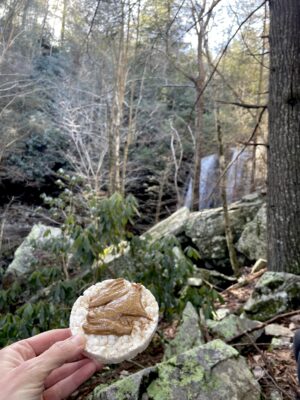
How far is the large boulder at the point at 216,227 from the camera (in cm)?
611

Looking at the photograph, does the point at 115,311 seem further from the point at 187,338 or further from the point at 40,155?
the point at 40,155

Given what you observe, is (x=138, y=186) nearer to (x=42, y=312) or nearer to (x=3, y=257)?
(x=3, y=257)

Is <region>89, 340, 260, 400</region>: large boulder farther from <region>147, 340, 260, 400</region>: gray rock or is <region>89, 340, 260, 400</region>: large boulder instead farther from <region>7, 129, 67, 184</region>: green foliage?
<region>7, 129, 67, 184</region>: green foliage

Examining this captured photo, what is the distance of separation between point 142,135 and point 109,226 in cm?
882

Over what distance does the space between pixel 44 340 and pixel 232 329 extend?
4.20 feet

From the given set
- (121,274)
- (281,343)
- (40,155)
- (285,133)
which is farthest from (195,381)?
(40,155)

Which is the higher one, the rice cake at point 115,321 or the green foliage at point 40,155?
the green foliage at point 40,155

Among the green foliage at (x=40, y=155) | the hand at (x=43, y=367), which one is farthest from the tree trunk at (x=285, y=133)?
the green foliage at (x=40, y=155)

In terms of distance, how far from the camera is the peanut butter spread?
128 centimetres

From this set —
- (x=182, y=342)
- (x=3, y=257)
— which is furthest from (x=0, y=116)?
(x=182, y=342)

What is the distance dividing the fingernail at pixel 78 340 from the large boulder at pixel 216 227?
493 centimetres

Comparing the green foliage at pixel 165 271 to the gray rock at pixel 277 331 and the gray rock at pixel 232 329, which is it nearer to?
the gray rock at pixel 232 329

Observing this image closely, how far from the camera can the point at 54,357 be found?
3.58ft

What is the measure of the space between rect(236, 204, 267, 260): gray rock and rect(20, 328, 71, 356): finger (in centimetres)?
473
